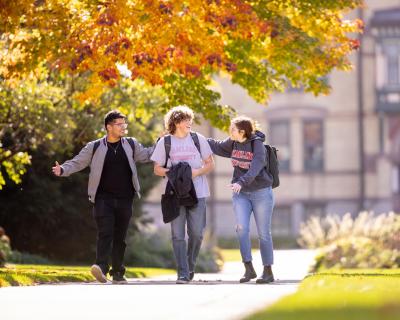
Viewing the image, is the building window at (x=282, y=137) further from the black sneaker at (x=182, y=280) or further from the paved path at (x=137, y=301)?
the paved path at (x=137, y=301)

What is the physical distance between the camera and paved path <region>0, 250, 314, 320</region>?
27.7 feet

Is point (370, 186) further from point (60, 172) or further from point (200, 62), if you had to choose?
point (60, 172)

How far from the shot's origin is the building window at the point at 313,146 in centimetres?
4650

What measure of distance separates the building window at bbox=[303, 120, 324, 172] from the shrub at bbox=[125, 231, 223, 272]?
18.0m

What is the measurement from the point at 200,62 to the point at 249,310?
8.42 metres

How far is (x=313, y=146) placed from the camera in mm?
46594

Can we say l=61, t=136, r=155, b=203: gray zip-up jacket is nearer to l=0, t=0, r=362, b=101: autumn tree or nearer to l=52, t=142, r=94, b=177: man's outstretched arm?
l=52, t=142, r=94, b=177: man's outstretched arm

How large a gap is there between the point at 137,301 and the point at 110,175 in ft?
12.1

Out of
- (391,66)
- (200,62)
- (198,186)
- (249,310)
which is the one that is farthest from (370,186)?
(249,310)

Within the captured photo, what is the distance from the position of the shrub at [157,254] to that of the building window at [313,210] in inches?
700

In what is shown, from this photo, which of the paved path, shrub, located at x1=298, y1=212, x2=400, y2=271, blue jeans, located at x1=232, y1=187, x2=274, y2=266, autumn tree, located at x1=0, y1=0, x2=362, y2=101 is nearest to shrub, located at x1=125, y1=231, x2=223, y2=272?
shrub, located at x1=298, y1=212, x2=400, y2=271

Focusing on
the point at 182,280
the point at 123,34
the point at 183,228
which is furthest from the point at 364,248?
the point at 182,280

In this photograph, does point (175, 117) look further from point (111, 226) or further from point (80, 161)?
point (111, 226)

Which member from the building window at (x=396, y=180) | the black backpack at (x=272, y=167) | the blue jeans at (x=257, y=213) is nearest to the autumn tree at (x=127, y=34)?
the black backpack at (x=272, y=167)
